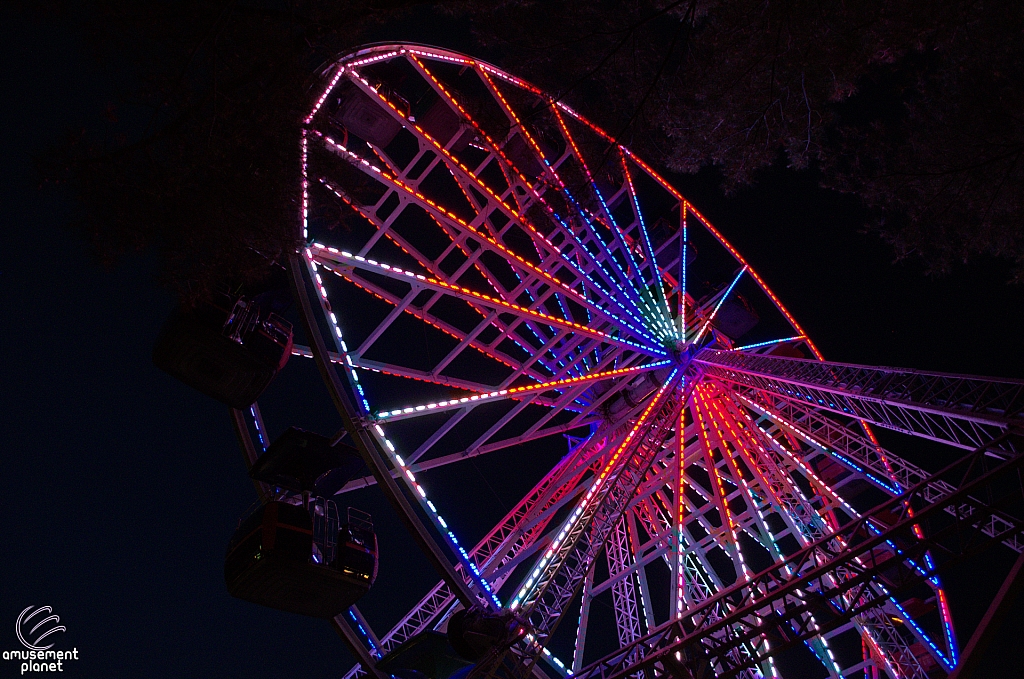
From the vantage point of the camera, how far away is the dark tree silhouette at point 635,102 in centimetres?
570

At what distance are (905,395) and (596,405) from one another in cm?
531

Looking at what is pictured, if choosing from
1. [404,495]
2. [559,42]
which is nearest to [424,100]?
[559,42]

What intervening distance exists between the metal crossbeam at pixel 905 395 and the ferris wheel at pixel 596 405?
4cm

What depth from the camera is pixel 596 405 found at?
39.4 feet

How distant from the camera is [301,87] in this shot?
6.22m

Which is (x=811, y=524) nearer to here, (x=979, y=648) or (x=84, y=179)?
(x=979, y=648)

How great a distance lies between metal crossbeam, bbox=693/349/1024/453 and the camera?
261 inches

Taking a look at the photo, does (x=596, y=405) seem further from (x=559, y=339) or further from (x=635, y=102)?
(x=635, y=102)

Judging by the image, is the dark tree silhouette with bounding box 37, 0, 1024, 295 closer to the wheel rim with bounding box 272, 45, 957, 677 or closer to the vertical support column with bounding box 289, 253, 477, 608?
the wheel rim with bounding box 272, 45, 957, 677
